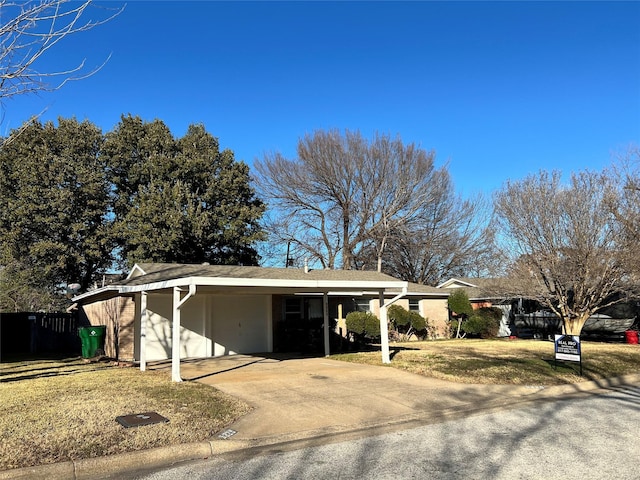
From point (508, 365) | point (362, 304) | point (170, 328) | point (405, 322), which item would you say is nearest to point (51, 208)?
point (170, 328)

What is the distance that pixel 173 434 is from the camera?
6.14 m

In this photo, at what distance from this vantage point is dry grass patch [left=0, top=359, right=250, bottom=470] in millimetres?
5594

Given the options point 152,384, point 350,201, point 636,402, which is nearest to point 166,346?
point 152,384

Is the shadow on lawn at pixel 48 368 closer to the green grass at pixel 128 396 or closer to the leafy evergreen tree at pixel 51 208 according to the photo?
the green grass at pixel 128 396

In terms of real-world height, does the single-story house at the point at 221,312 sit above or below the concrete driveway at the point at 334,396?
above

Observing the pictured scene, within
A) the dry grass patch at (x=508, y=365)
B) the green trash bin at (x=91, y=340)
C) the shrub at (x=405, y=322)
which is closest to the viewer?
the dry grass patch at (x=508, y=365)

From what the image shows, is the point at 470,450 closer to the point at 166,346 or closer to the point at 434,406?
the point at 434,406

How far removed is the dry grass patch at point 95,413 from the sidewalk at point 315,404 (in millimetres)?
269

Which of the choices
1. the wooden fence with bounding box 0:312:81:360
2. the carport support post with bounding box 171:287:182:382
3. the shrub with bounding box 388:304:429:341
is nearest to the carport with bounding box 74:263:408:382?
the carport support post with bounding box 171:287:182:382

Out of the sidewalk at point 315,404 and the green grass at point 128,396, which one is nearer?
the sidewalk at point 315,404

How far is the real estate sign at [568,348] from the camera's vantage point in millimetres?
11000

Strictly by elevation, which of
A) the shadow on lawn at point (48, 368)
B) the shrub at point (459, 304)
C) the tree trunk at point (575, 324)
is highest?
the shrub at point (459, 304)

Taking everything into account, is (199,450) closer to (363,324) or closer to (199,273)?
(199,273)

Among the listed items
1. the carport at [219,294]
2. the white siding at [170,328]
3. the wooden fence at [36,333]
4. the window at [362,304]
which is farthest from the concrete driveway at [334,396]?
the wooden fence at [36,333]
